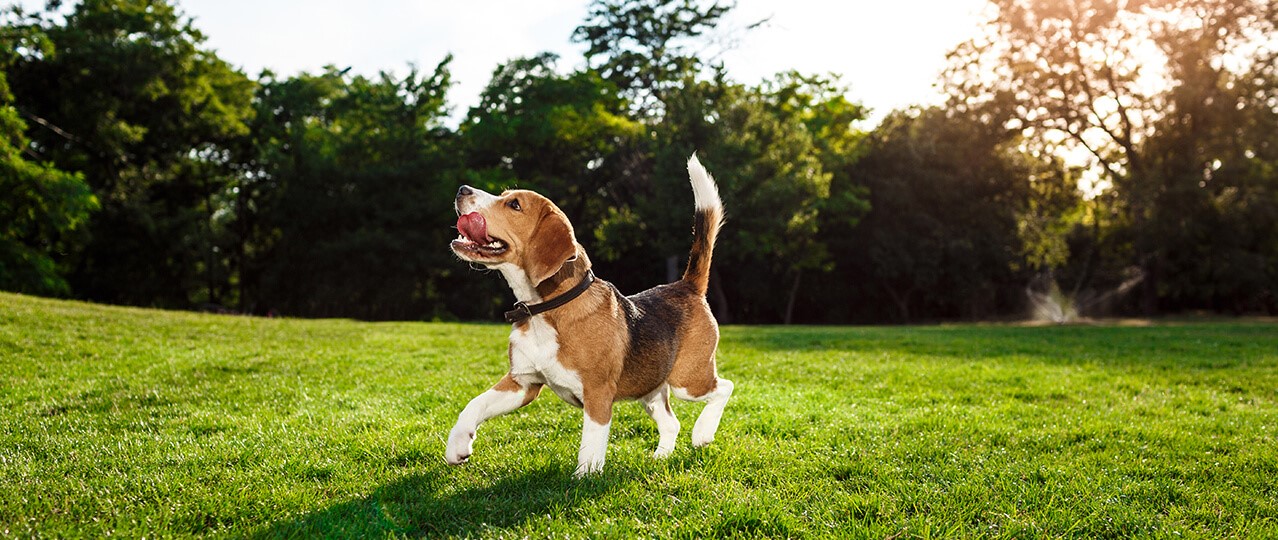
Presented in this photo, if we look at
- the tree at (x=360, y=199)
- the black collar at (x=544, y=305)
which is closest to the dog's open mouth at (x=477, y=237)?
the black collar at (x=544, y=305)

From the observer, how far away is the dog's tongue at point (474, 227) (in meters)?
4.41

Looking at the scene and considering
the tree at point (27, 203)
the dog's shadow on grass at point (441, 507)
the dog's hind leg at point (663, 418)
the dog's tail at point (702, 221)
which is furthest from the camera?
the tree at point (27, 203)

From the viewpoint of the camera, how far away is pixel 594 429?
4578 millimetres

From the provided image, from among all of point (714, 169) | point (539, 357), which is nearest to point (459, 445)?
point (539, 357)

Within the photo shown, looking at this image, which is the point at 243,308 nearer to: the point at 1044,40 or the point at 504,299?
the point at 504,299

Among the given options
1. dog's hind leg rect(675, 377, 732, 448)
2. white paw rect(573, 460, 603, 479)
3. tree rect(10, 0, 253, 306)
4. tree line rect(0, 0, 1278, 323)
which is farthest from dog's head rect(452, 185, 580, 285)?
tree rect(10, 0, 253, 306)

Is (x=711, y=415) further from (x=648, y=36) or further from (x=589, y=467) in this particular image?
(x=648, y=36)

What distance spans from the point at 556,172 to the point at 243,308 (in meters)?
16.1

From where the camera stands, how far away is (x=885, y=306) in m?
38.3

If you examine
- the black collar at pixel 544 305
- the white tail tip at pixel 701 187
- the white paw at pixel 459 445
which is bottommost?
the white paw at pixel 459 445

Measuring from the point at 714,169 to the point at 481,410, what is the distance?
76.3 feet

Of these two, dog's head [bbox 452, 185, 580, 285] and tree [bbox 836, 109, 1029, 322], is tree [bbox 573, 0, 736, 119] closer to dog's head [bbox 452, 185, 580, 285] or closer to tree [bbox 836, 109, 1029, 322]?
tree [bbox 836, 109, 1029, 322]

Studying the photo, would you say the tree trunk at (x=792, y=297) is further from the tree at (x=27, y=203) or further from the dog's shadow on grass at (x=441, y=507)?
the dog's shadow on grass at (x=441, y=507)

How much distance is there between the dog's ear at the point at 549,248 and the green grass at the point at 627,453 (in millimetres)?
1171
